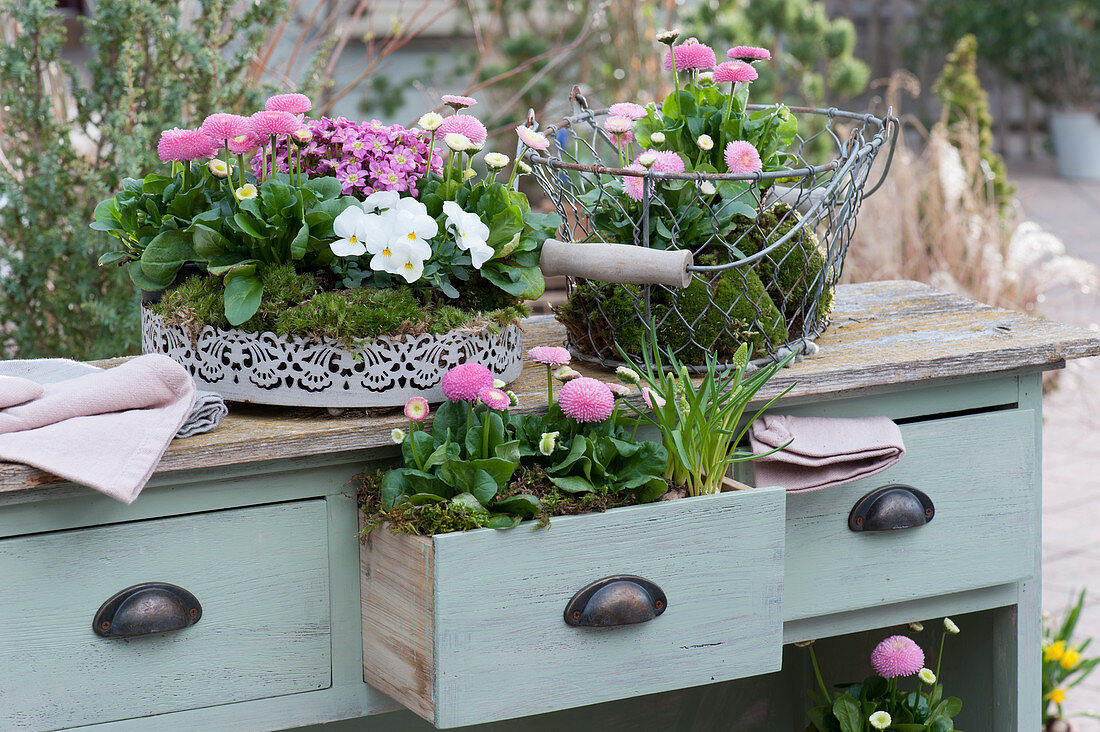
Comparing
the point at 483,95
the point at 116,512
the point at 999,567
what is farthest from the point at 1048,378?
the point at 116,512

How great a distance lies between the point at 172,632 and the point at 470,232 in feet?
1.59

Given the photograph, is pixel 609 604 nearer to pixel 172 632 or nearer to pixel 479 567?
pixel 479 567

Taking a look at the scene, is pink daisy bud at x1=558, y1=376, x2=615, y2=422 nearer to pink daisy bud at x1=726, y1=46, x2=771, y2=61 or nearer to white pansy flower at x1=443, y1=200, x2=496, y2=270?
white pansy flower at x1=443, y1=200, x2=496, y2=270

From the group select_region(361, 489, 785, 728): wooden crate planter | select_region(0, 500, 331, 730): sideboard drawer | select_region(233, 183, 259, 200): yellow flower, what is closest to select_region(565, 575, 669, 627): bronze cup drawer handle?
select_region(361, 489, 785, 728): wooden crate planter

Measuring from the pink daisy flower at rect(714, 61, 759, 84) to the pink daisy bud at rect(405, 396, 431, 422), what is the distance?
1.63 feet

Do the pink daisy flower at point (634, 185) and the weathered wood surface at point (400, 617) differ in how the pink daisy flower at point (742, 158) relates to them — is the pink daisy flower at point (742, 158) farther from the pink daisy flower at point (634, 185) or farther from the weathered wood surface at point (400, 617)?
the weathered wood surface at point (400, 617)

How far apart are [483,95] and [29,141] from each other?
362cm

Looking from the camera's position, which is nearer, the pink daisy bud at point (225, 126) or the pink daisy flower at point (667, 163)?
the pink daisy bud at point (225, 126)

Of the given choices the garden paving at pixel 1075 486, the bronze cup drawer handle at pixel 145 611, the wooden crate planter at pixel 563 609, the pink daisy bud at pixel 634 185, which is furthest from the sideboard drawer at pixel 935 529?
the garden paving at pixel 1075 486

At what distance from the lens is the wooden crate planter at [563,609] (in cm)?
114

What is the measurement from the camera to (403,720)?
1.81 m

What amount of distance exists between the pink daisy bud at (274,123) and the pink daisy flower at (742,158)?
0.46m

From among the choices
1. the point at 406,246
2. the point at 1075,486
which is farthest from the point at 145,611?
the point at 1075,486

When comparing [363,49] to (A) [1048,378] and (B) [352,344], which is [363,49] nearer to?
→ (A) [1048,378]
